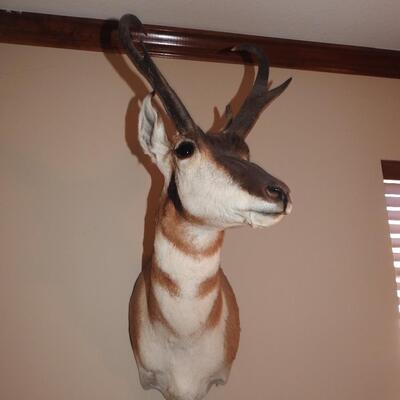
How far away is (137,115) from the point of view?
154cm

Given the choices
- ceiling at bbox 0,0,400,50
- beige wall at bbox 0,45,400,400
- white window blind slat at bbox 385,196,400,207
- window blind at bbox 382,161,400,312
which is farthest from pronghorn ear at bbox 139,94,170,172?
Result: white window blind slat at bbox 385,196,400,207

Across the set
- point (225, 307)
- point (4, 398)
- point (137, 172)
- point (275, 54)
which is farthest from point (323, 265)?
point (4, 398)

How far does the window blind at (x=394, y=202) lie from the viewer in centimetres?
173

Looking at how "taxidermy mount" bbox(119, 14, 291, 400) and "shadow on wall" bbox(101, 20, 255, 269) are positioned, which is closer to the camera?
"taxidermy mount" bbox(119, 14, 291, 400)

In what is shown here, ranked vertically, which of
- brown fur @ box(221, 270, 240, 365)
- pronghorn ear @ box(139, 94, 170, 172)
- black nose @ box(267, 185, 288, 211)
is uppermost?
pronghorn ear @ box(139, 94, 170, 172)

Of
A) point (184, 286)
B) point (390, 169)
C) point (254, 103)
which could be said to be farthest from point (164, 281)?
point (390, 169)

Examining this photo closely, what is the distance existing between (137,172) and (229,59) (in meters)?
0.65

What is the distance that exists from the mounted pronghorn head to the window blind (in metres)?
0.90

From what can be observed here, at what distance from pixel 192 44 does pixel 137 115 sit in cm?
39

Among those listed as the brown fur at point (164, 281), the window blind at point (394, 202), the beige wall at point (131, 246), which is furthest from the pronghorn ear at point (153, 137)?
the window blind at point (394, 202)

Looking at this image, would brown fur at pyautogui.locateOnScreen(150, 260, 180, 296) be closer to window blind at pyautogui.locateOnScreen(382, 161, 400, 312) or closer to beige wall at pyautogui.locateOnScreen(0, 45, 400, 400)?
beige wall at pyautogui.locateOnScreen(0, 45, 400, 400)

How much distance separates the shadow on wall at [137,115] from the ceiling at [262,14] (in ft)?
0.41

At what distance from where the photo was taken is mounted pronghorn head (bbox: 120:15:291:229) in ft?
2.77

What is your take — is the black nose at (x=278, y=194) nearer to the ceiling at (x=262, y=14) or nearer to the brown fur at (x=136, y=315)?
the brown fur at (x=136, y=315)
